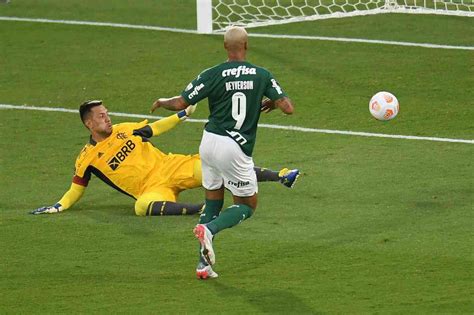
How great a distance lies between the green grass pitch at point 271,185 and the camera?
10266 millimetres

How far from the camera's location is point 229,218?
10.5 metres

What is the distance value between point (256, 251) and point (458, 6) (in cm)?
1020

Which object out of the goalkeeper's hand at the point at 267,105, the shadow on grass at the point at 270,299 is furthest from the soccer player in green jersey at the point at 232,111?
the shadow on grass at the point at 270,299

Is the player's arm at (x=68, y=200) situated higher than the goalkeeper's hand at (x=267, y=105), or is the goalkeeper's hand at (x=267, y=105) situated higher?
the goalkeeper's hand at (x=267, y=105)

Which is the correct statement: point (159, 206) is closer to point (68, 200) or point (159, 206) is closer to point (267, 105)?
point (68, 200)

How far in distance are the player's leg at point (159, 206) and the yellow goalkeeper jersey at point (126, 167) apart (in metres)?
0.16

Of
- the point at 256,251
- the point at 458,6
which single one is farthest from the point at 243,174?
the point at 458,6

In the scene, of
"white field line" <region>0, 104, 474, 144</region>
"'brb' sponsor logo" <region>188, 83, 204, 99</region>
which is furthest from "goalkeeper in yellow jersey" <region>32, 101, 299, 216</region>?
"white field line" <region>0, 104, 474, 144</region>

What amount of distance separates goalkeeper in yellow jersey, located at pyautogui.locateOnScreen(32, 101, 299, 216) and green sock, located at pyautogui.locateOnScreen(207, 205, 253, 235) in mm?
2012

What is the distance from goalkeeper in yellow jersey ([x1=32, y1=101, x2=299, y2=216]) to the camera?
12773mm

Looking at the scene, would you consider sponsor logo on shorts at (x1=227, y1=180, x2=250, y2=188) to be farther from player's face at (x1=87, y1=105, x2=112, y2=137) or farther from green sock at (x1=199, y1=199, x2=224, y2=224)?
player's face at (x1=87, y1=105, x2=112, y2=137)

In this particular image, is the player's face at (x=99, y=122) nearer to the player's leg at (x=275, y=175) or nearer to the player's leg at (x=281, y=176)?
the player's leg at (x=275, y=175)

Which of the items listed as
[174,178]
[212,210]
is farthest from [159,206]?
[212,210]

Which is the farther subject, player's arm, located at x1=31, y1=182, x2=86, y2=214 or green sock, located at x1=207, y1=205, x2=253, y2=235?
player's arm, located at x1=31, y1=182, x2=86, y2=214
